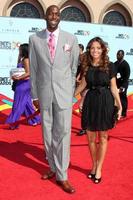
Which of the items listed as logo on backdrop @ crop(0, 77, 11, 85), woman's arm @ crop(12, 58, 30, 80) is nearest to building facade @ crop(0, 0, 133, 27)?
logo on backdrop @ crop(0, 77, 11, 85)

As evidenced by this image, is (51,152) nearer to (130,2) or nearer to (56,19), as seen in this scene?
(56,19)

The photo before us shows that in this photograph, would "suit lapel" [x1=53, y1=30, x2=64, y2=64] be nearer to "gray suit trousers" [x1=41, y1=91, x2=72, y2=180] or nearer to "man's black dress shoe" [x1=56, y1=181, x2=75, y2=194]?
"gray suit trousers" [x1=41, y1=91, x2=72, y2=180]

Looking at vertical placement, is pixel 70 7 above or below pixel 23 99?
above

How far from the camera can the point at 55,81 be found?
4066 mm

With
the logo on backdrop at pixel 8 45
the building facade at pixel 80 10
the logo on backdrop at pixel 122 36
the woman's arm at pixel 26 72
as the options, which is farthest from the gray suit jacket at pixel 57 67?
the building facade at pixel 80 10

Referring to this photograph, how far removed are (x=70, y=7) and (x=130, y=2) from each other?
327 centimetres

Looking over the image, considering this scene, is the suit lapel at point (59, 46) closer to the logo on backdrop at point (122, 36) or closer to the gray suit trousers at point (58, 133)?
the gray suit trousers at point (58, 133)

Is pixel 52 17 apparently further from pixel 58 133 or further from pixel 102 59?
pixel 58 133

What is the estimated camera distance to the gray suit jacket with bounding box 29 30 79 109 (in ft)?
13.3

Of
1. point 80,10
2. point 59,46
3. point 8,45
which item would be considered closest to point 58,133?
point 59,46

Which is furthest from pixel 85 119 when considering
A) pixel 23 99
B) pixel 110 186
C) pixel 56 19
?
pixel 23 99

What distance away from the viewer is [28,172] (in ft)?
15.7

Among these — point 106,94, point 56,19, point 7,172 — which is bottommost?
point 7,172

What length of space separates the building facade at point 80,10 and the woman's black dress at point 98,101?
43.8 ft
